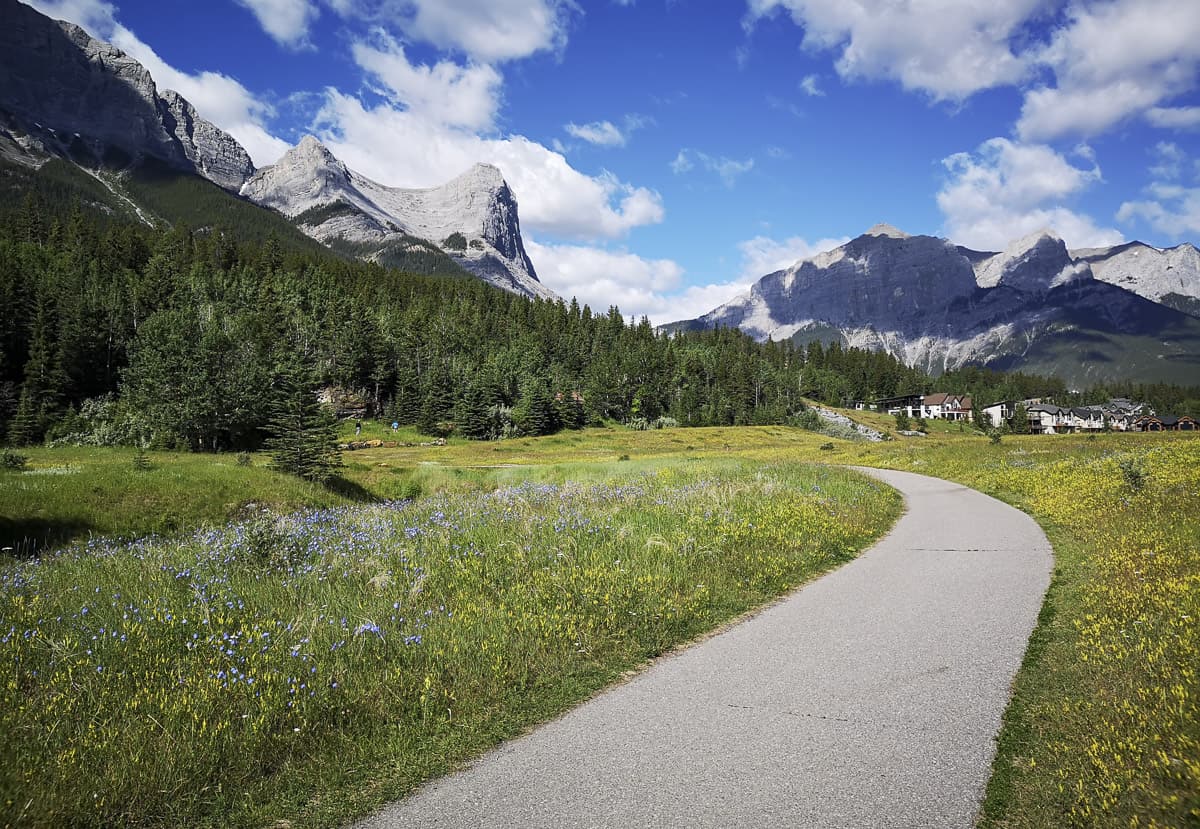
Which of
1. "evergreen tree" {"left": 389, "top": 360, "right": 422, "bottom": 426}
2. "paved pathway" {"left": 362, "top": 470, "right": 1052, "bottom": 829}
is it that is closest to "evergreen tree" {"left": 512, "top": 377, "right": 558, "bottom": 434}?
"evergreen tree" {"left": 389, "top": 360, "right": 422, "bottom": 426}

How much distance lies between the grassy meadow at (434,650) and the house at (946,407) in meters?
182

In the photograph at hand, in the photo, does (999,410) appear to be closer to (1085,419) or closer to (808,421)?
(1085,419)

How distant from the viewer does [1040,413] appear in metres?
160

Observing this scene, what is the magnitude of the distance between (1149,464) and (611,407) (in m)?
100

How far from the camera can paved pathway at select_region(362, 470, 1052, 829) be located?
3949mm

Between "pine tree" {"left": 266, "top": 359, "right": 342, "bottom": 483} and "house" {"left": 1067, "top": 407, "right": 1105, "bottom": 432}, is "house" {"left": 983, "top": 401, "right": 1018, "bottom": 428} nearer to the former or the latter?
"house" {"left": 1067, "top": 407, "right": 1105, "bottom": 432}

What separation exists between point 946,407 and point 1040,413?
23.2 metres

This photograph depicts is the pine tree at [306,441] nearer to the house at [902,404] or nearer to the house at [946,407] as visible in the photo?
the house at [902,404]

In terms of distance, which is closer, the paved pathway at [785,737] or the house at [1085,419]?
the paved pathway at [785,737]

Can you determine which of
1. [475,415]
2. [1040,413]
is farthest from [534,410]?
[1040,413]

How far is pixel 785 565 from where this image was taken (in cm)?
1059

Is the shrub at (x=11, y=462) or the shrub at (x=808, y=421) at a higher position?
the shrub at (x=808, y=421)

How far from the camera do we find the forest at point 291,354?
64625mm

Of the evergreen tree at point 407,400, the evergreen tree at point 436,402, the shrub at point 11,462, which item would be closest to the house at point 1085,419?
the evergreen tree at point 436,402
